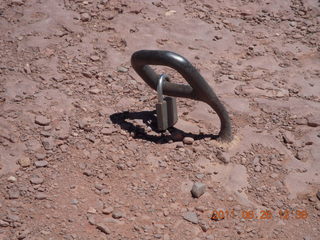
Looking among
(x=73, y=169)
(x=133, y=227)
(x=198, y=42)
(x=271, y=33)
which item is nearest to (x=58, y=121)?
(x=73, y=169)

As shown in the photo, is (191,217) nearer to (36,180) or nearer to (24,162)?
(36,180)

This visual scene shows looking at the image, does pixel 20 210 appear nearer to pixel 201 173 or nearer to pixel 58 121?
pixel 58 121

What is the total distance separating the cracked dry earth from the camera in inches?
111

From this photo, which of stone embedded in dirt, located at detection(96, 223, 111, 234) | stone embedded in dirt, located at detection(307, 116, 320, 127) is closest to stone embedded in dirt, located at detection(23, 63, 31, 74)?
stone embedded in dirt, located at detection(96, 223, 111, 234)

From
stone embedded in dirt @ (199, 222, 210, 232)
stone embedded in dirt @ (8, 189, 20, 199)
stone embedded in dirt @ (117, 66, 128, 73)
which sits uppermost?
stone embedded in dirt @ (117, 66, 128, 73)

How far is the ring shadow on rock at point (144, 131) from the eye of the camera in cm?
343

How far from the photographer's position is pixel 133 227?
2.75m

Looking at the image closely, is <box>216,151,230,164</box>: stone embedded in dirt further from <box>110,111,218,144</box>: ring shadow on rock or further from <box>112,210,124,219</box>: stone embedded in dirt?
<box>112,210,124,219</box>: stone embedded in dirt

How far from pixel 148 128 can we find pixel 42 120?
78cm

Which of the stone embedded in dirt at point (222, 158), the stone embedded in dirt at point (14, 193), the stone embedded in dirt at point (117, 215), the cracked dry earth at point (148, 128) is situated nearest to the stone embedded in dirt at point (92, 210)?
the cracked dry earth at point (148, 128)

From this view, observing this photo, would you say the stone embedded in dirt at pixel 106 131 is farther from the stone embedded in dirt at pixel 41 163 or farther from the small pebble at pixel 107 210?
the small pebble at pixel 107 210

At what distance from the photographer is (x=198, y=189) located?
9.75ft
